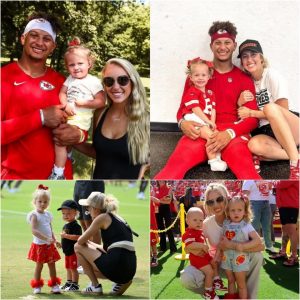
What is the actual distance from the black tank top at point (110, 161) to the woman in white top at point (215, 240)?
57cm

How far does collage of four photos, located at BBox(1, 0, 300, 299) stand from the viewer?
6.56 metres

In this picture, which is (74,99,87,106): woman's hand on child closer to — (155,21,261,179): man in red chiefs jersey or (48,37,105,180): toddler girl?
(48,37,105,180): toddler girl

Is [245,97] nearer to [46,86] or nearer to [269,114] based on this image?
[269,114]

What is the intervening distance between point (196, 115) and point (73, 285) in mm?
1507

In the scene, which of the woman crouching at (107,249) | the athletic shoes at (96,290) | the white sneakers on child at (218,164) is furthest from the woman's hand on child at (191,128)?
the athletic shoes at (96,290)

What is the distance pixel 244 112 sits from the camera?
6.61 meters

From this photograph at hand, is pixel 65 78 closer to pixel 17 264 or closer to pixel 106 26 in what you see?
pixel 106 26

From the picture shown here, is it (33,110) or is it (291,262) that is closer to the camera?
(33,110)

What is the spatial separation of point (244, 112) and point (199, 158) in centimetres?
46

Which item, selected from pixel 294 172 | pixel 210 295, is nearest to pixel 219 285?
pixel 210 295

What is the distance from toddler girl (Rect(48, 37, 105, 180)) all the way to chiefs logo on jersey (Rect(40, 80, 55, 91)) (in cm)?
8

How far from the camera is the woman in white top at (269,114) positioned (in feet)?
21.6

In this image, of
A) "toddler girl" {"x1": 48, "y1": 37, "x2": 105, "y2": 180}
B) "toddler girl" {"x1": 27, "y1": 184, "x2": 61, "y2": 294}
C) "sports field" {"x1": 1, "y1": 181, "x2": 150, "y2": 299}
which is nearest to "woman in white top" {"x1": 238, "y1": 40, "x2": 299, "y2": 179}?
"sports field" {"x1": 1, "y1": 181, "x2": 150, "y2": 299}

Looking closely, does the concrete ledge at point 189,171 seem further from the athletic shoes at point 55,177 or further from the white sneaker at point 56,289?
the white sneaker at point 56,289
